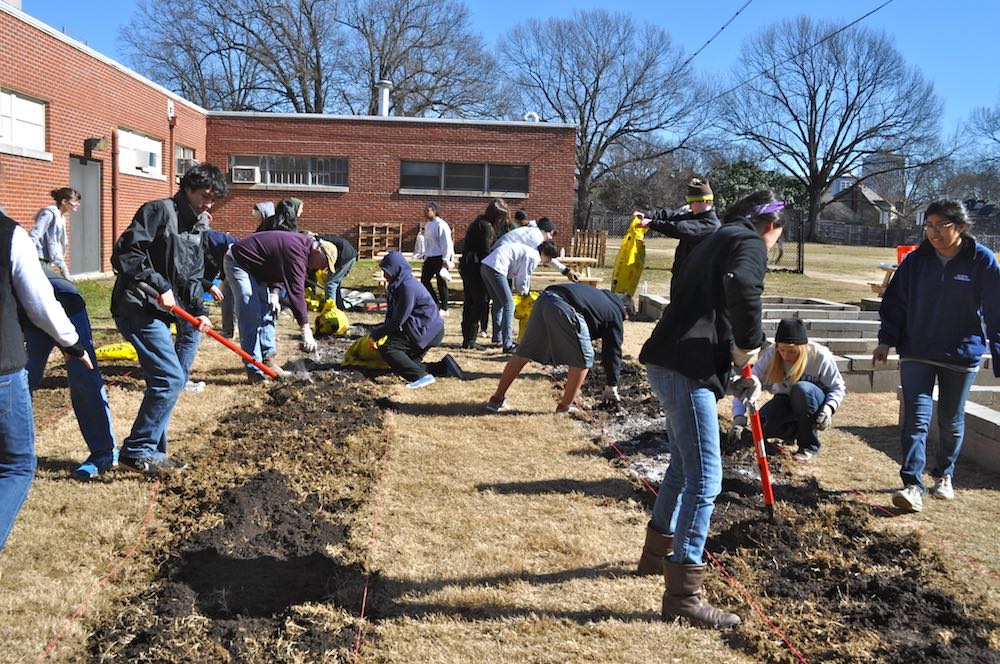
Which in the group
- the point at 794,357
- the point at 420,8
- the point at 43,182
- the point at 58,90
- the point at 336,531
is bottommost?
the point at 336,531

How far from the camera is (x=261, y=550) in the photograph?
4.32m

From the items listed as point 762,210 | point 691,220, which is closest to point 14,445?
point 762,210

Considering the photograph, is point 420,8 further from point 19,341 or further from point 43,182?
point 19,341

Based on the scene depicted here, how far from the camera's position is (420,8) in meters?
45.5

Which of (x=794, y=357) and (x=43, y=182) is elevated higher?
(x=43, y=182)

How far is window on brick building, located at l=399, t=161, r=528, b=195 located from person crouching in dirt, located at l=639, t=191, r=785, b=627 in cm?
2320

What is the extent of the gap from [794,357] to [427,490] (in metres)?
2.85

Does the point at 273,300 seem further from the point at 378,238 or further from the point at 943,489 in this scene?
the point at 378,238

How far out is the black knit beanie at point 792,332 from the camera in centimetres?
606

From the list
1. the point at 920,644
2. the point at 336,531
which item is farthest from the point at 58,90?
the point at 920,644

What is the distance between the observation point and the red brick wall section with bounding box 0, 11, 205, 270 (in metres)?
14.6

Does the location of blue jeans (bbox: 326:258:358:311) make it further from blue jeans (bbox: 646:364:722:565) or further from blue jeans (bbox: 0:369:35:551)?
blue jeans (bbox: 646:364:722:565)

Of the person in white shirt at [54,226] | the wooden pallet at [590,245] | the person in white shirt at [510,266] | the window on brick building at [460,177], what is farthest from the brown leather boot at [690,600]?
the window on brick building at [460,177]

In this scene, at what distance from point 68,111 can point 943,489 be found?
16486 mm
